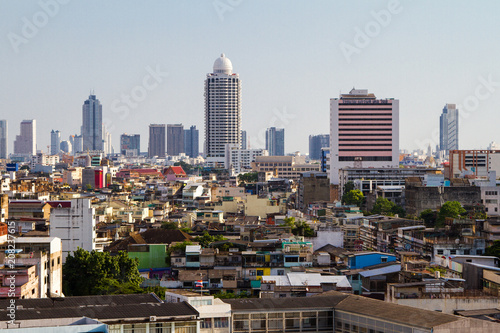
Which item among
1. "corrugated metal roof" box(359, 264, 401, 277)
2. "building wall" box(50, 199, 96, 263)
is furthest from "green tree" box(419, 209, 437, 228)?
"building wall" box(50, 199, 96, 263)

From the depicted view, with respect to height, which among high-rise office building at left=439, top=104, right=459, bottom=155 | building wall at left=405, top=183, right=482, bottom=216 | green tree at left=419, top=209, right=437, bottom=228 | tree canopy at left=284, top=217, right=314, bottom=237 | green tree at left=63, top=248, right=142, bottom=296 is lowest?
green tree at left=63, top=248, right=142, bottom=296

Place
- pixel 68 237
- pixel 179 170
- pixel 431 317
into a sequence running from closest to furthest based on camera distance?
pixel 431 317 → pixel 68 237 → pixel 179 170

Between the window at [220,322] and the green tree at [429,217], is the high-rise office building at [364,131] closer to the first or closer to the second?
the green tree at [429,217]

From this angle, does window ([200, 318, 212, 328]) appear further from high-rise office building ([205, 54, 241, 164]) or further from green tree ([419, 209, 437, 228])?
high-rise office building ([205, 54, 241, 164])

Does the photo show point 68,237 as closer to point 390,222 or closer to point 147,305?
point 390,222

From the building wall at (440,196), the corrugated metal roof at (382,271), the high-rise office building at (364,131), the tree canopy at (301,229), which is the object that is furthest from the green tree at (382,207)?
the high-rise office building at (364,131)

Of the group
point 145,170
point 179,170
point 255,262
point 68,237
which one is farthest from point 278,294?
point 145,170
